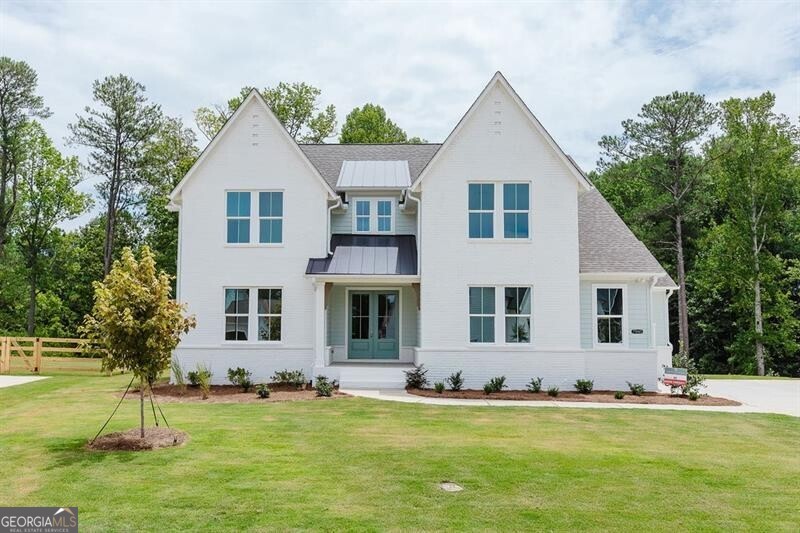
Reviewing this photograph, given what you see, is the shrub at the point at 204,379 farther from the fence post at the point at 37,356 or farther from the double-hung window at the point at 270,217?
the fence post at the point at 37,356

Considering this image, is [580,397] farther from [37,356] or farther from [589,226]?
[37,356]

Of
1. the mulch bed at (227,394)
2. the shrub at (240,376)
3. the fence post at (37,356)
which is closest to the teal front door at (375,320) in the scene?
the mulch bed at (227,394)

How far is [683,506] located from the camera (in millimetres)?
7230

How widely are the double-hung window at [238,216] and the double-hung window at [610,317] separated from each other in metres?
12.0

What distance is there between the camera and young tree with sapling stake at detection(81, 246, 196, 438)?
10.1 meters

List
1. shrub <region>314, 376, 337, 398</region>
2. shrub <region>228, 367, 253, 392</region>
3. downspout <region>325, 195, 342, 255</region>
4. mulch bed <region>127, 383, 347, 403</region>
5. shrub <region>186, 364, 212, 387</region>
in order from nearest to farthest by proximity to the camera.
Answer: mulch bed <region>127, 383, 347, 403</region>
shrub <region>314, 376, 337, 398</region>
shrub <region>186, 364, 212, 387</region>
shrub <region>228, 367, 253, 392</region>
downspout <region>325, 195, 342, 255</region>

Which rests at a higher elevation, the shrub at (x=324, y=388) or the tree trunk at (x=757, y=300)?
the tree trunk at (x=757, y=300)

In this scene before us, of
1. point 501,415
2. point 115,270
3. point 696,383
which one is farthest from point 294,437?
point 696,383

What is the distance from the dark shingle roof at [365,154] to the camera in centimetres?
2409

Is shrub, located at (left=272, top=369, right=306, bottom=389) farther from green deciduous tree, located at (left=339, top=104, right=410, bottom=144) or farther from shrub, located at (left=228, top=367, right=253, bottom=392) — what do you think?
green deciduous tree, located at (left=339, top=104, right=410, bottom=144)

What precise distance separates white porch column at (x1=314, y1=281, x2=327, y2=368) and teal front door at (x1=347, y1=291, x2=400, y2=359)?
2326 mm

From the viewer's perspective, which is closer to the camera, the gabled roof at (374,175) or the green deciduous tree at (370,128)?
the gabled roof at (374,175)

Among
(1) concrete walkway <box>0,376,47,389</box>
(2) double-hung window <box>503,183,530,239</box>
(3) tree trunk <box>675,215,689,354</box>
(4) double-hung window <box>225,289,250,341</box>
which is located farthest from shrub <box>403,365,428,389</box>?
(3) tree trunk <box>675,215,689,354</box>

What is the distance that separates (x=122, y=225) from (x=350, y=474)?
127 ft
